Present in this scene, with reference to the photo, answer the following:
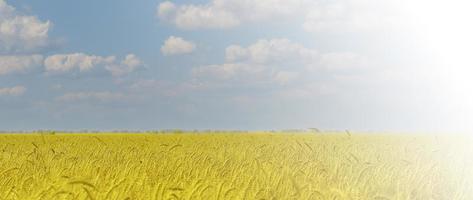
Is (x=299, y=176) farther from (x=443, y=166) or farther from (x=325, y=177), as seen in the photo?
(x=443, y=166)

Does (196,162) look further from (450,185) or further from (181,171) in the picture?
(450,185)

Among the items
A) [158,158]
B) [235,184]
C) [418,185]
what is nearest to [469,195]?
[418,185]

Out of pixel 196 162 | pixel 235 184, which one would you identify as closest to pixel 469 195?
pixel 235 184

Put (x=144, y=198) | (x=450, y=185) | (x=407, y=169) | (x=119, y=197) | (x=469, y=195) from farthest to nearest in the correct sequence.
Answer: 1. (x=407, y=169)
2. (x=450, y=185)
3. (x=469, y=195)
4. (x=144, y=198)
5. (x=119, y=197)

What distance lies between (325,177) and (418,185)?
3.94 ft

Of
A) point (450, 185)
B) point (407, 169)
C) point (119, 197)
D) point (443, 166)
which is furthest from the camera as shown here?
point (443, 166)

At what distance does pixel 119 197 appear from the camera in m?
5.36

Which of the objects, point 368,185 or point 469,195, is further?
point 368,185

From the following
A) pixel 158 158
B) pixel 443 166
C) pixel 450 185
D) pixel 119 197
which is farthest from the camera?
pixel 158 158

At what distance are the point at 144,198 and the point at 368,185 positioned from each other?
2.73 meters

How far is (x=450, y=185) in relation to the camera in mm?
7297

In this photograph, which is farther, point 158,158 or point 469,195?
point 158,158

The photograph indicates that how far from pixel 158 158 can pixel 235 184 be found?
3.73 m

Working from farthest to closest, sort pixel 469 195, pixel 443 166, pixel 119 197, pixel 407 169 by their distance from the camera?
pixel 443 166 → pixel 407 169 → pixel 469 195 → pixel 119 197
